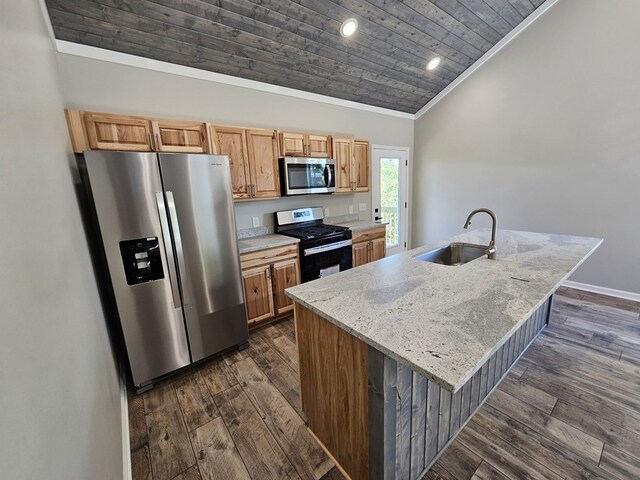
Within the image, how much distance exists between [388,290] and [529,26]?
13.9 feet

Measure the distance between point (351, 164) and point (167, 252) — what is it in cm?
260

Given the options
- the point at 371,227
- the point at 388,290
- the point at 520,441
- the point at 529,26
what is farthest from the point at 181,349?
the point at 529,26

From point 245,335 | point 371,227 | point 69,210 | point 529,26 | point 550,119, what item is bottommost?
point 245,335

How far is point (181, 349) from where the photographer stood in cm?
221

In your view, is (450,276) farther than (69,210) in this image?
Yes

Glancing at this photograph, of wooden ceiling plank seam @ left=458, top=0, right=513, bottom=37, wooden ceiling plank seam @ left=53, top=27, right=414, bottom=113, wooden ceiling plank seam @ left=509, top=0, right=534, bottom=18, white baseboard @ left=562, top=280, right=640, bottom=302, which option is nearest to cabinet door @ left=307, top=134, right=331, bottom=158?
wooden ceiling plank seam @ left=53, top=27, right=414, bottom=113

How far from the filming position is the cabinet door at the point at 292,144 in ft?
9.97

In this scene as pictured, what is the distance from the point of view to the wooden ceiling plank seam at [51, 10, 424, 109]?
84.0 inches

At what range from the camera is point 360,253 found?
3.70 metres

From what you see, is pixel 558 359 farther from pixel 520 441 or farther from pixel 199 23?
pixel 199 23

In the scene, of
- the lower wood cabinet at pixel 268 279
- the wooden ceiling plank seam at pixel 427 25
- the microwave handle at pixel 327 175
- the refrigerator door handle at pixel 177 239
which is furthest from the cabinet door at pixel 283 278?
the wooden ceiling plank seam at pixel 427 25

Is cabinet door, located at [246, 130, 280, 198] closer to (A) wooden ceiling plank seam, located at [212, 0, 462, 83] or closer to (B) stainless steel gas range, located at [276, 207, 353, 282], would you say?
(B) stainless steel gas range, located at [276, 207, 353, 282]

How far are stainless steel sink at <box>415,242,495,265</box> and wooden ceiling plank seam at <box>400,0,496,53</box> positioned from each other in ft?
7.91

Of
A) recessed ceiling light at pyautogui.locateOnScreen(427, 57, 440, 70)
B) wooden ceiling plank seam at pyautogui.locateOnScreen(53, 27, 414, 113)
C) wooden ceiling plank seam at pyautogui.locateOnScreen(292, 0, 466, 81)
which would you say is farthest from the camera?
recessed ceiling light at pyautogui.locateOnScreen(427, 57, 440, 70)
